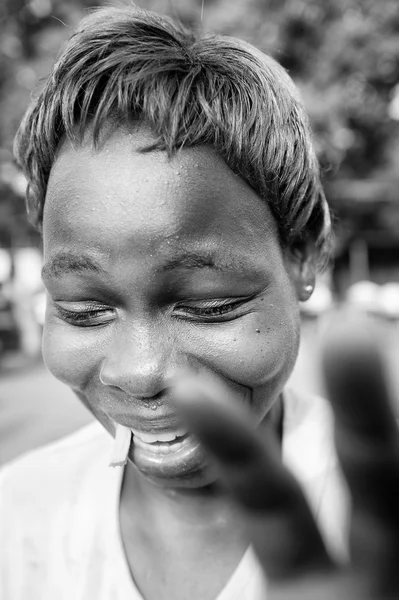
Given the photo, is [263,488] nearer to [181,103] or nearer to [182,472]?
[182,472]

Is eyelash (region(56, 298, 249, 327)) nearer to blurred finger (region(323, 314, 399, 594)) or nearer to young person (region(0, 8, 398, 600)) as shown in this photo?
young person (region(0, 8, 398, 600))

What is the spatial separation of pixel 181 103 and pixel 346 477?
0.80m

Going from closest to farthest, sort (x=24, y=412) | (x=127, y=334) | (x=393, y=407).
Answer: (x=393, y=407) < (x=127, y=334) < (x=24, y=412)

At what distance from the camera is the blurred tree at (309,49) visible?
29.7 ft

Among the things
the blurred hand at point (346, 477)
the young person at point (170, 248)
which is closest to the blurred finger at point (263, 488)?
the blurred hand at point (346, 477)

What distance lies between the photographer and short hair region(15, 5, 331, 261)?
1155 millimetres

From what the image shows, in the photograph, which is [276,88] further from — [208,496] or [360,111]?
[360,111]

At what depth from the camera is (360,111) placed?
11.4 meters

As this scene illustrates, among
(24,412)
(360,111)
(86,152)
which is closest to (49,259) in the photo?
(86,152)

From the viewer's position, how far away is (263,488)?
61 centimetres

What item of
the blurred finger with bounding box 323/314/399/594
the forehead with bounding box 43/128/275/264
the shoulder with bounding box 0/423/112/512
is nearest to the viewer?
the blurred finger with bounding box 323/314/399/594

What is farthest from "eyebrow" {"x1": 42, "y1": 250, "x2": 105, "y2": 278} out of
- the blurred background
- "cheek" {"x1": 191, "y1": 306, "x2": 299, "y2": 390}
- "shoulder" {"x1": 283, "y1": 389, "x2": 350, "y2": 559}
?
the blurred background

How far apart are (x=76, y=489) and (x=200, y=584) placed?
0.44 meters

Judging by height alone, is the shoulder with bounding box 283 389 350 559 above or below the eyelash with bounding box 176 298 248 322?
below
